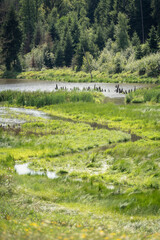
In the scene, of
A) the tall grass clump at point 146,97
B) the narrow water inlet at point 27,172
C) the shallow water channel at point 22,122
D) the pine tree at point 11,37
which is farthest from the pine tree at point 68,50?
the narrow water inlet at point 27,172

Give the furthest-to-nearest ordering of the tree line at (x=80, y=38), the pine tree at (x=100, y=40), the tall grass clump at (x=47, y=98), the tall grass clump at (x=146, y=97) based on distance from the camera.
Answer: the pine tree at (x=100, y=40)
the tree line at (x=80, y=38)
the tall grass clump at (x=47, y=98)
the tall grass clump at (x=146, y=97)

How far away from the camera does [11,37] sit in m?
88.9

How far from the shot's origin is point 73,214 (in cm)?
879

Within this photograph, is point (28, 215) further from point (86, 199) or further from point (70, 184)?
point (70, 184)

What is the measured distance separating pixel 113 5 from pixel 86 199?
106109 mm

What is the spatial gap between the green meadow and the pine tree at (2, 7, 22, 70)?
64102 mm

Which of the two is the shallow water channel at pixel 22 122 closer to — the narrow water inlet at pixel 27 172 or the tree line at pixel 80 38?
the narrow water inlet at pixel 27 172

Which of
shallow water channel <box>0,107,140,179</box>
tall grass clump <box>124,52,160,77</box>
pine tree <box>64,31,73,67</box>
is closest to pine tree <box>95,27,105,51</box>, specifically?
pine tree <box>64,31,73,67</box>

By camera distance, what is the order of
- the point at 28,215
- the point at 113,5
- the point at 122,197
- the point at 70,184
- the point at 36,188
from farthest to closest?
1. the point at 113,5
2. the point at 70,184
3. the point at 36,188
4. the point at 122,197
5. the point at 28,215

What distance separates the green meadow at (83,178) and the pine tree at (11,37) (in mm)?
64102

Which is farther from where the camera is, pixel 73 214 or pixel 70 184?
pixel 70 184

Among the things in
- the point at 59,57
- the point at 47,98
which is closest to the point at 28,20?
the point at 59,57

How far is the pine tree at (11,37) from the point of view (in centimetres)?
8688

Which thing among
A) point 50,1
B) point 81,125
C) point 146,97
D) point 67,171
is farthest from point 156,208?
point 50,1
